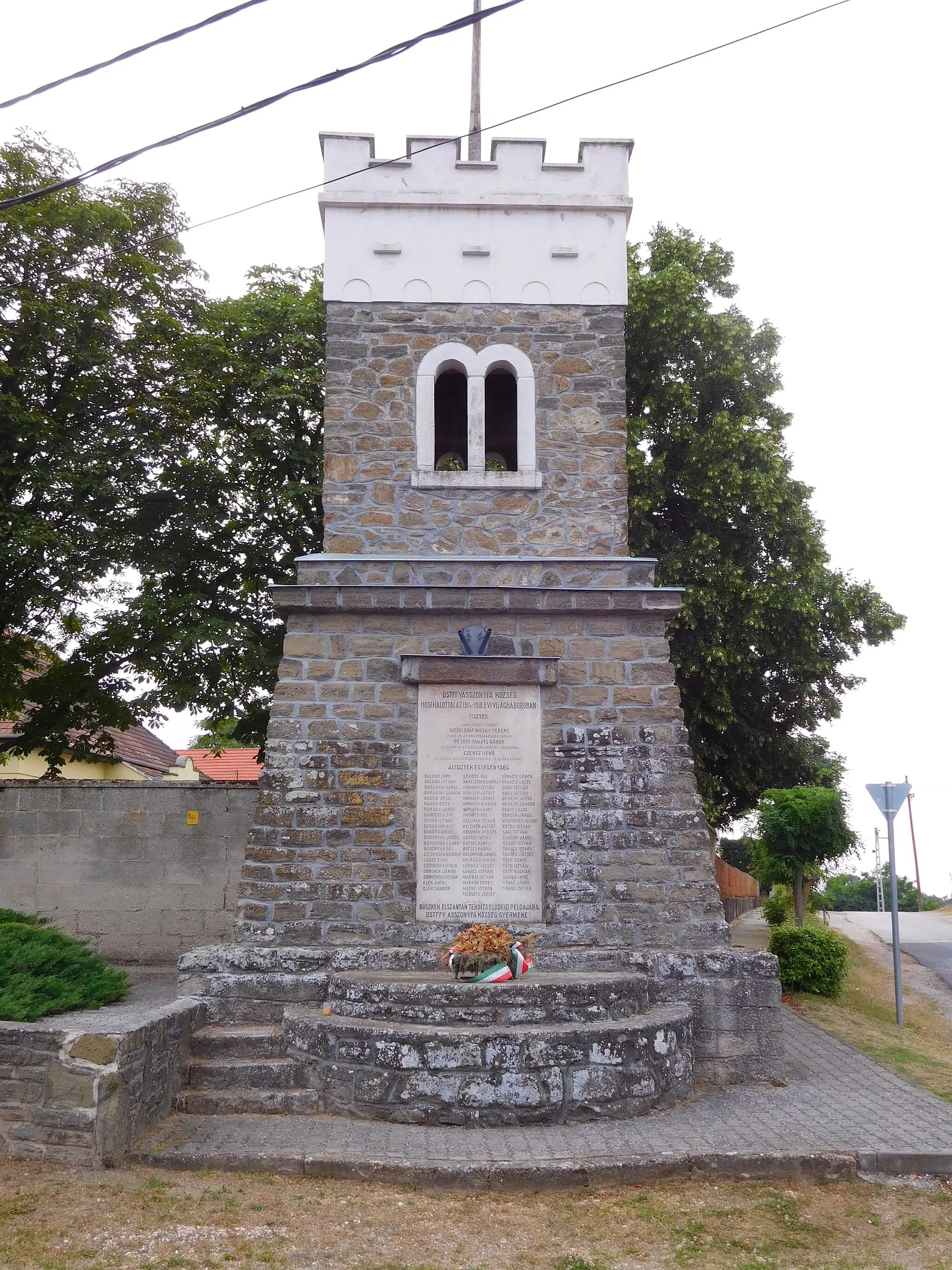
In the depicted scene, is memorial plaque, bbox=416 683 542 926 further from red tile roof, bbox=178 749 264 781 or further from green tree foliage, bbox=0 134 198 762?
red tile roof, bbox=178 749 264 781

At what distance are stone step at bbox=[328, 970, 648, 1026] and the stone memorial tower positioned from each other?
0.02 meters

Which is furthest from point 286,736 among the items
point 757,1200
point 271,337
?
point 271,337

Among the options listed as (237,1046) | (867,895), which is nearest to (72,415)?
(237,1046)

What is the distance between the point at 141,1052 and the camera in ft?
18.2

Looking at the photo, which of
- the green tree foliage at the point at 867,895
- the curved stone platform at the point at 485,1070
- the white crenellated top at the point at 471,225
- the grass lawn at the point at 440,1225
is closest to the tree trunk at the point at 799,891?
the curved stone platform at the point at 485,1070

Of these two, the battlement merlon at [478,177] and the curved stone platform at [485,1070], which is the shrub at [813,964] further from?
the battlement merlon at [478,177]

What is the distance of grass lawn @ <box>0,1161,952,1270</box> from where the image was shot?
14.2 ft

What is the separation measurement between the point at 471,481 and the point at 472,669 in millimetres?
1551

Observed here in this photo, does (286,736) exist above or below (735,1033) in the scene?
above

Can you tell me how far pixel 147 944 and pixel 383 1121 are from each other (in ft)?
18.4

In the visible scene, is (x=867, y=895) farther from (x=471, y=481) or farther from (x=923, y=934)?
(x=471, y=481)

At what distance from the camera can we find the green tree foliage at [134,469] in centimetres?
1152

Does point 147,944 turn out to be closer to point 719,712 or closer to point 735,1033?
point 735,1033

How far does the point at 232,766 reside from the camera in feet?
77.2
